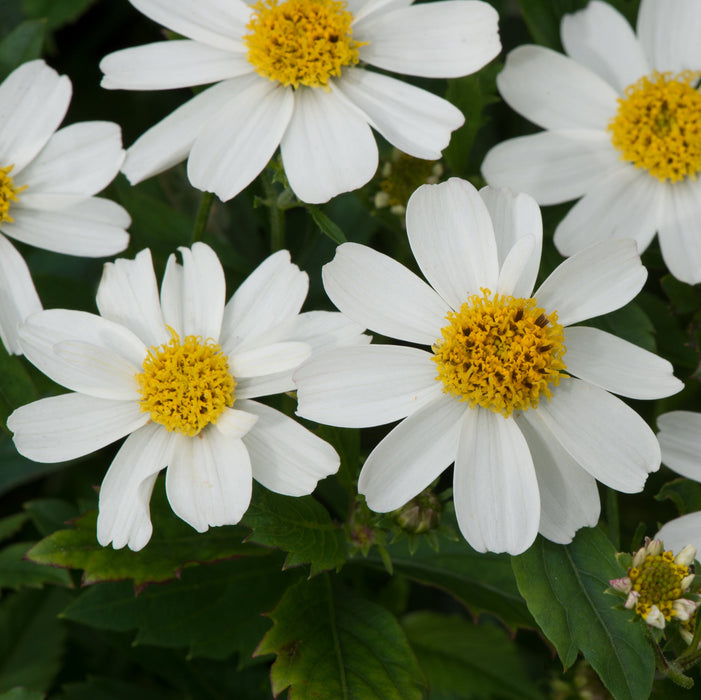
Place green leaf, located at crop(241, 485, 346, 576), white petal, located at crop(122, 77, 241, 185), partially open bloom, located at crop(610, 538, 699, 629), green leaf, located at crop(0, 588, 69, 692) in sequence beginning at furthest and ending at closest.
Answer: green leaf, located at crop(0, 588, 69, 692), white petal, located at crop(122, 77, 241, 185), green leaf, located at crop(241, 485, 346, 576), partially open bloom, located at crop(610, 538, 699, 629)

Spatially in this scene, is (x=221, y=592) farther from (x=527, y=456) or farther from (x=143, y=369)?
(x=527, y=456)

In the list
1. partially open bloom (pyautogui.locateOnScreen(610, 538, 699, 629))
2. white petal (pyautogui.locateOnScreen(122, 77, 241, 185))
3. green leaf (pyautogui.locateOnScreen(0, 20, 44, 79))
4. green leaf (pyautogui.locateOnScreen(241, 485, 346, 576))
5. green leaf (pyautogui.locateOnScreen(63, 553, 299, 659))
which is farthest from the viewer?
green leaf (pyautogui.locateOnScreen(0, 20, 44, 79))

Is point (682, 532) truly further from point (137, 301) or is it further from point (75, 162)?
point (75, 162)

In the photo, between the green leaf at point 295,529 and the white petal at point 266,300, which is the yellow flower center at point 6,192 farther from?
the green leaf at point 295,529

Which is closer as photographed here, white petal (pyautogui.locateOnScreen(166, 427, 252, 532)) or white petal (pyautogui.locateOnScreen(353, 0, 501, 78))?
white petal (pyautogui.locateOnScreen(166, 427, 252, 532))

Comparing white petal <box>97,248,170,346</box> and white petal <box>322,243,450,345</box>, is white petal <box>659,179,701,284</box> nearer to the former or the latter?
white petal <box>322,243,450,345</box>

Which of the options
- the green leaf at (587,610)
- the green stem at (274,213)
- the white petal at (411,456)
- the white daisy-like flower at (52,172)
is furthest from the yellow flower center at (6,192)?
the green leaf at (587,610)

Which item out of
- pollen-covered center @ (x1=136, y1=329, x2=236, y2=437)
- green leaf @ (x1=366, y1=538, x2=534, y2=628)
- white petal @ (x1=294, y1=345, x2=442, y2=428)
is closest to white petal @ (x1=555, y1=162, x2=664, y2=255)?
white petal @ (x1=294, y1=345, x2=442, y2=428)
